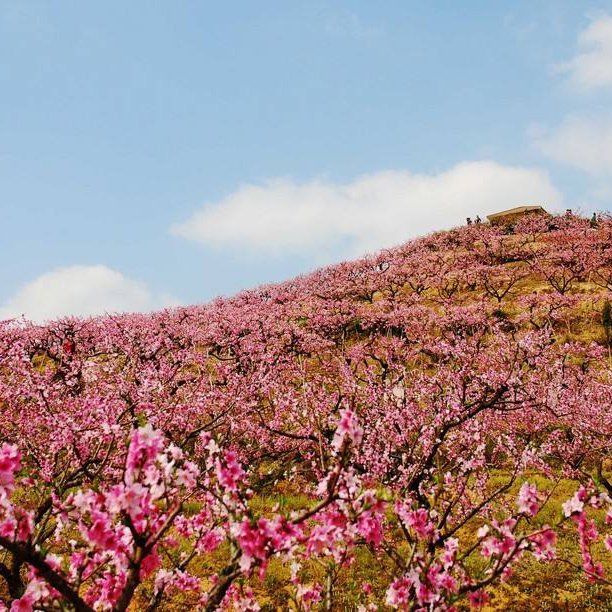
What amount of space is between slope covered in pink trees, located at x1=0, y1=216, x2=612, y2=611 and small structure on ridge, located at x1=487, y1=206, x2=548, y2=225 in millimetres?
19862

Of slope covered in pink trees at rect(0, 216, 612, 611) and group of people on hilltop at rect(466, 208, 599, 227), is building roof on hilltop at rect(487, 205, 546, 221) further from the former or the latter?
slope covered in pink trees at rect(0, 216, 612, 611)

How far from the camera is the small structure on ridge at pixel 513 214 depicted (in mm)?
70750

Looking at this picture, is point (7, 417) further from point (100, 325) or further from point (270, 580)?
point (100, 325)

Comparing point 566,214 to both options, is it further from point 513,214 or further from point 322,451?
point 322,451

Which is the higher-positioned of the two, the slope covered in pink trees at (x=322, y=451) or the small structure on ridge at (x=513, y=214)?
the small structure on ridge at (x=513, y=214)

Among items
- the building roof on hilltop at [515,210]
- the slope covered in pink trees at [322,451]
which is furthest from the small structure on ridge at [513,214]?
the slope covered in pink trees at [322,451]

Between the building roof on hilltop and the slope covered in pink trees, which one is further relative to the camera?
the building roof on hilltop

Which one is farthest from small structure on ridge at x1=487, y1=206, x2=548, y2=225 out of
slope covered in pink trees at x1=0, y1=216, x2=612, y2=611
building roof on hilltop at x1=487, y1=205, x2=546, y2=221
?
slope covered in pink trees at x1=0, y1=216, x2=612, y2=611

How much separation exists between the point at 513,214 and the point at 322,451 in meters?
77.1

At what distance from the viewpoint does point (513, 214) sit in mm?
71938

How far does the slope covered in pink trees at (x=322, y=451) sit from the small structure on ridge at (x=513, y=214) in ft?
65.2

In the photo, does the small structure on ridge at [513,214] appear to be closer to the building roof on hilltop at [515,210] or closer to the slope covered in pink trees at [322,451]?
the building roof on hilltop at [515,210]

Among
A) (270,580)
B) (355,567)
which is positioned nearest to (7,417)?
(270,580)

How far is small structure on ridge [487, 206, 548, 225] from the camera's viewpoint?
7075cm
